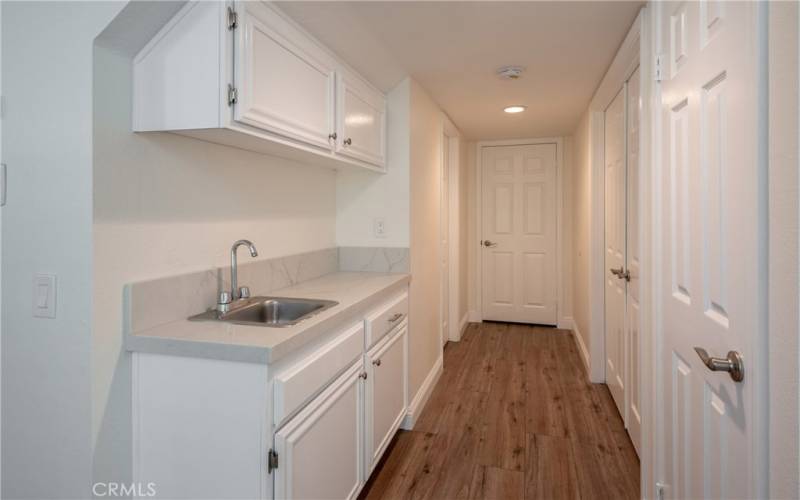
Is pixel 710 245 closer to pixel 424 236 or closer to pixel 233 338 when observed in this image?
pixel 233 338

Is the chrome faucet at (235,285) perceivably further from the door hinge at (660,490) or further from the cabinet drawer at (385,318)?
the door hinge at (660,490)

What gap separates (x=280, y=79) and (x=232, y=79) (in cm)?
28

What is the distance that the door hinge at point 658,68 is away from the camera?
1733 millimetres

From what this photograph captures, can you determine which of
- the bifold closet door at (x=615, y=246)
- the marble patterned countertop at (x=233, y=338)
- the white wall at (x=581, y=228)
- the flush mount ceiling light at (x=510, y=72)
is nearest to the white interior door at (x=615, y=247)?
the bifold closet door at (x=615, y=246)

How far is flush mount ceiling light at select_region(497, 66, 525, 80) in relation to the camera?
2756 mm

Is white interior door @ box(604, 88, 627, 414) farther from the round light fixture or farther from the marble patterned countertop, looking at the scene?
the marble patterned countertop

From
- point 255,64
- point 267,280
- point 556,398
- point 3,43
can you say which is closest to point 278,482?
point 267,280

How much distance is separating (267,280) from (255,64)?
997mm

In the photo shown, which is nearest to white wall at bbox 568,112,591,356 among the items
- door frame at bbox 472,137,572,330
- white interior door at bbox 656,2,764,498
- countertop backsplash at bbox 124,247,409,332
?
door frame at bbox 472,137,572,330

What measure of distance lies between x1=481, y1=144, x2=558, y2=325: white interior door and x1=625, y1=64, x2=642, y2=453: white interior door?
264 cm

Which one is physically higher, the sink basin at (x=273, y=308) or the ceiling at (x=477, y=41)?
the ceiling at (x=477, y=41)

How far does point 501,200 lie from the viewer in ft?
17.6

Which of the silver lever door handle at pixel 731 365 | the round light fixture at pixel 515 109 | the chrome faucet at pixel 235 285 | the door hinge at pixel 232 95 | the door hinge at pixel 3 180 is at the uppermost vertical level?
the round light fixture at pixel 515 109

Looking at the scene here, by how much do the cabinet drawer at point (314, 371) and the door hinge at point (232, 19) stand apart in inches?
41.5
